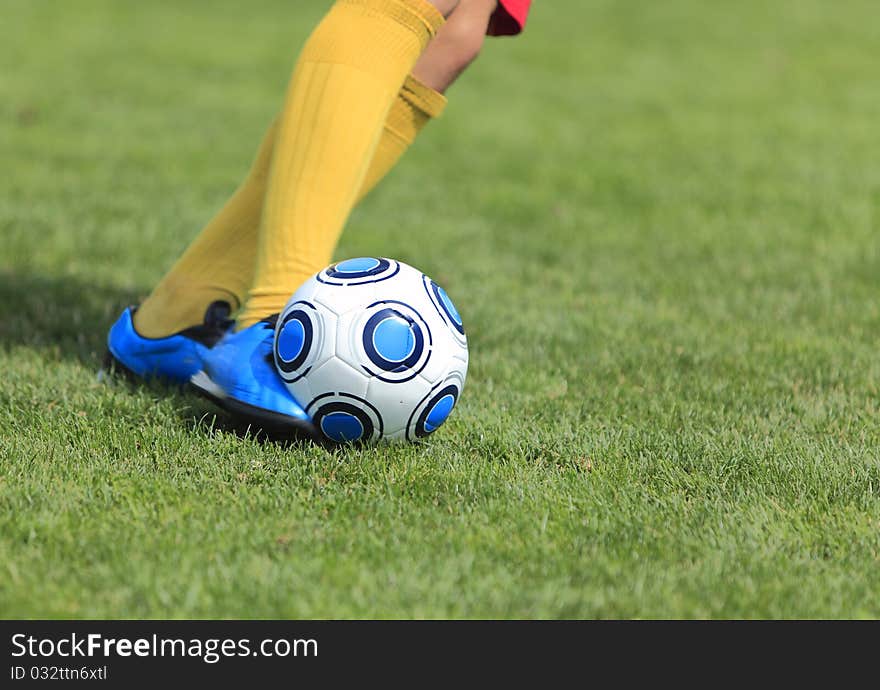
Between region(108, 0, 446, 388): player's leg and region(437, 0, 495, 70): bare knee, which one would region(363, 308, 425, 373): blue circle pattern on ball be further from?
region(437, 0, 495, 70): bare knee

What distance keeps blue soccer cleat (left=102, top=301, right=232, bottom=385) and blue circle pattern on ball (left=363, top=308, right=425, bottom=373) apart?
26.2 inches

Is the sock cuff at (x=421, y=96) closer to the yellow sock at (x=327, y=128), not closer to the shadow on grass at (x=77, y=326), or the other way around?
the yellow sock at (x=327, y=128)

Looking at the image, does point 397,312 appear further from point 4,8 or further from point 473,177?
point 4,8

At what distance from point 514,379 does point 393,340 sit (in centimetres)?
83

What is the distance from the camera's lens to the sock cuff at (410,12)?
2.73 m

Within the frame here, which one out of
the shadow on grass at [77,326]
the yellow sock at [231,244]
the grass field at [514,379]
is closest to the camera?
the grass field at [514,379]

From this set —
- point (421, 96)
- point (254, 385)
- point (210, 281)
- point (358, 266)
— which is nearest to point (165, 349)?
point (210, 281)

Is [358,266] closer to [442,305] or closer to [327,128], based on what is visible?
[442,305]

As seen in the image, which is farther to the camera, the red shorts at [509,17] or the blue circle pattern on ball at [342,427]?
the red shorts at [509,17]

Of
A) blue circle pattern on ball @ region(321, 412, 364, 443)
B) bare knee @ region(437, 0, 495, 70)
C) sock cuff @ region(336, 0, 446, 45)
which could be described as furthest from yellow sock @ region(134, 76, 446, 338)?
blue circle pattern on ball @ region(321, 412, 364, 443)

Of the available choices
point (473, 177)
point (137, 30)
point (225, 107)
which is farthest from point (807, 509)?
point (137, 30)

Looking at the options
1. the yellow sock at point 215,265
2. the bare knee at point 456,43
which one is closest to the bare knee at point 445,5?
the bare knee at point 456,43

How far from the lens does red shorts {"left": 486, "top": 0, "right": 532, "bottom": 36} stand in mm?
3043
